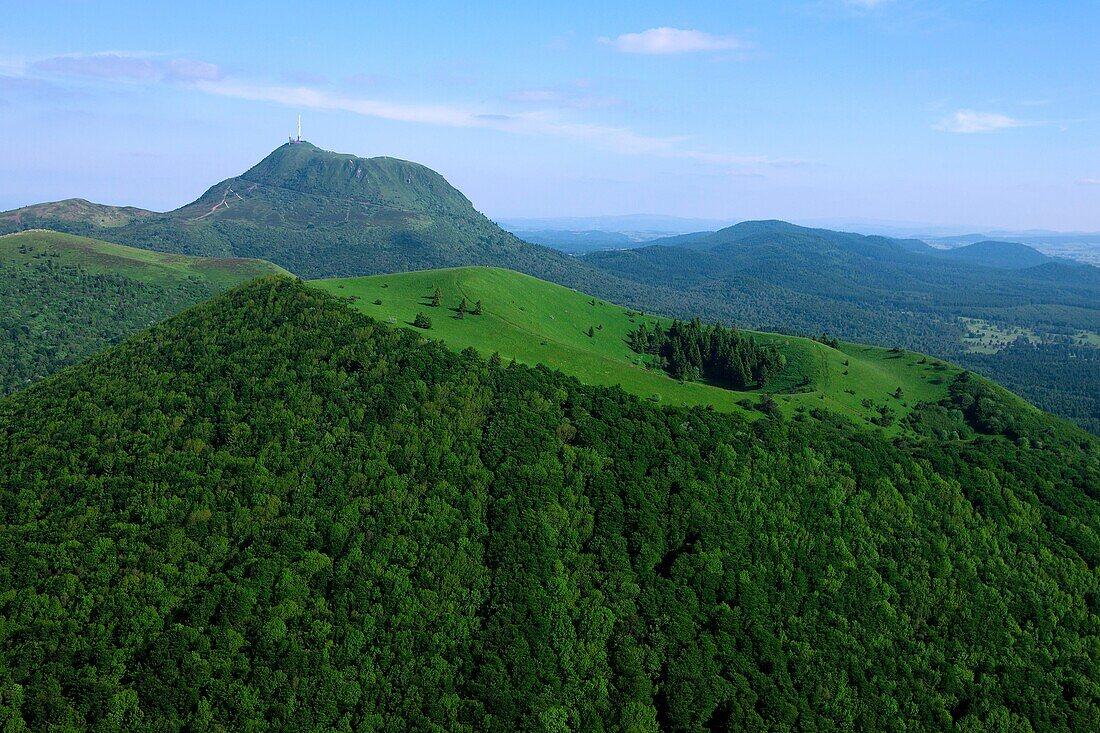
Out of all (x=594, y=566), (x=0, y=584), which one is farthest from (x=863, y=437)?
(x=0, y=584)

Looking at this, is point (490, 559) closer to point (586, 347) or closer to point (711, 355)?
point (586, 347)

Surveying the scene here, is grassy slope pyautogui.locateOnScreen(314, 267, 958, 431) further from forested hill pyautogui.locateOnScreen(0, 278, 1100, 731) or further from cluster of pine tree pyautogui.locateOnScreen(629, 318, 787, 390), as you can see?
forested hill pyautogui.locateOnScreen(0, 278, 1100, 731)

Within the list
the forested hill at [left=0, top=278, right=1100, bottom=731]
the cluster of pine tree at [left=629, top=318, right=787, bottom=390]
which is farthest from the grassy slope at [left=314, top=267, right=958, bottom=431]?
the forested hill at [left=0, top=278, right=1100, bottom=731]

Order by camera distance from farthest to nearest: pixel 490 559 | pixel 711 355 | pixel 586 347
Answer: pixel 711 355 → pixel 586 347 → pixel 490 559

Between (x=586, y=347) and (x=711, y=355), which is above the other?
(x=586, y=347)

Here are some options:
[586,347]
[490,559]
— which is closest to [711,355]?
[586,347]

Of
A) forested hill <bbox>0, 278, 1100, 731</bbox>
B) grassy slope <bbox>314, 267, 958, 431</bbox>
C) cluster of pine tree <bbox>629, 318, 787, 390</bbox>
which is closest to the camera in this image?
forested hill <bbox>0, 278, 1100, 731</bbox>
